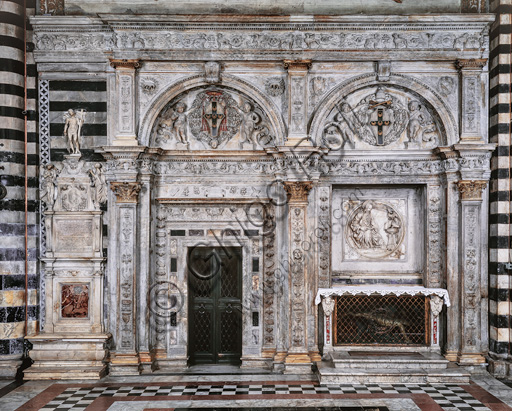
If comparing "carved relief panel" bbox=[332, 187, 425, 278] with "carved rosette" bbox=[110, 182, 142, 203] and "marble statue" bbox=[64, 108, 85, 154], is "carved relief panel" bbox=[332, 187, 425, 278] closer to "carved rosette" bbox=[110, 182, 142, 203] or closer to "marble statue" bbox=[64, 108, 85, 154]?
"carved rosette" bbox=[110, 182, 142, 203]

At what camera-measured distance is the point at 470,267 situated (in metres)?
9.23

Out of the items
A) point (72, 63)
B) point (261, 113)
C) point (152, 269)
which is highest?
point (72, 63)

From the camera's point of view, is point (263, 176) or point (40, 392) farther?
point (263, 176)

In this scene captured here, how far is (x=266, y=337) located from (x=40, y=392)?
414 centimetres

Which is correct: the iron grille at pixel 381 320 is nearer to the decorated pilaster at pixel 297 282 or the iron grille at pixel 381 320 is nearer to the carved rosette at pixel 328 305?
the carved rosette at pixel 328 305

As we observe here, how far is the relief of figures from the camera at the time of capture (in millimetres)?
9922

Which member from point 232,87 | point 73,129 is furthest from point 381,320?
point 73,129

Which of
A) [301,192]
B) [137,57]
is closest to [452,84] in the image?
[301,192]

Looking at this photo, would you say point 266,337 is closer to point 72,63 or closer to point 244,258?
point 244,258

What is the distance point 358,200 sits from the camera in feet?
32.9

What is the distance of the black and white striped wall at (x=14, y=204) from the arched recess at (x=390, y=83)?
18.3ft

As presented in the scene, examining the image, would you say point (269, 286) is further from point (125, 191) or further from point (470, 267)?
point (470, 267)

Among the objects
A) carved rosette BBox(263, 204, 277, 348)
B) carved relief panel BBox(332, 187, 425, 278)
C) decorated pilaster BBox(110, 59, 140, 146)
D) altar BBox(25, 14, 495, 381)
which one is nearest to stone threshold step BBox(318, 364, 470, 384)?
altar BBox(25, 14, 495, 381)

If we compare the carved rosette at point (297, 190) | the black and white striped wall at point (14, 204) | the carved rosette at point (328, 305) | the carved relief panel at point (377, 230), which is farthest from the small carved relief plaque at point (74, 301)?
the carved relief panel at point (377, 230)
